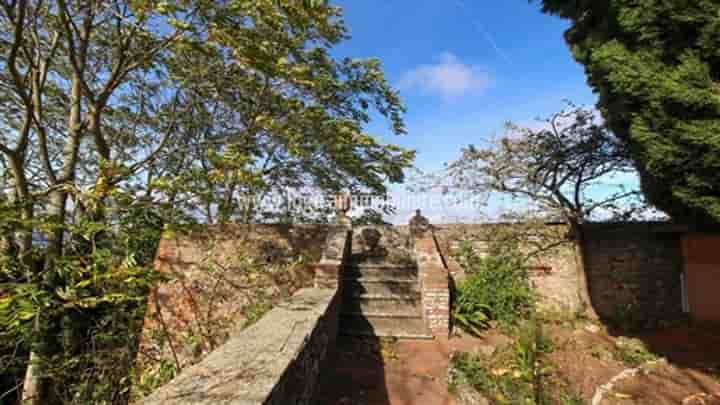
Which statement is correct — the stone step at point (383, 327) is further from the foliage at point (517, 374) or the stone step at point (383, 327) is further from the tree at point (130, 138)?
the tree at point (130, 138)

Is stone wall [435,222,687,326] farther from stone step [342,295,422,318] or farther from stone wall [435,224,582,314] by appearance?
stone step [342,295,422,318]

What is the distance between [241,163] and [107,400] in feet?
11.6

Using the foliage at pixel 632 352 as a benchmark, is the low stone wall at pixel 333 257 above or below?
above

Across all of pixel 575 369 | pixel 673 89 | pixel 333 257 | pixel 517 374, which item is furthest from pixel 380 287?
pixel 673 89

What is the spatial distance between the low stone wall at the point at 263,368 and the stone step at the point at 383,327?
5.26 ft

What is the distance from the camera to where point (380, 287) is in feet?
17.0

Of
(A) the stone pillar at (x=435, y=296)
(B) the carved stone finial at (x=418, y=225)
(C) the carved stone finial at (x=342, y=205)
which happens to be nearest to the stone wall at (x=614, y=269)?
(B) the carved stone finial at (x=418, y=225)

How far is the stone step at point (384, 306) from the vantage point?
479 centimetres

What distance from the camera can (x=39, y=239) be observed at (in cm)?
452

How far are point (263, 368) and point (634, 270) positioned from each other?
6785 millimetres

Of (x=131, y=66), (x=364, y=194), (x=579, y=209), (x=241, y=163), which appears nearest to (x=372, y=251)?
(x=364, y=194)

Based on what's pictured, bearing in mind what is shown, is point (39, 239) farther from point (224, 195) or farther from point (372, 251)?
point (372, 251)

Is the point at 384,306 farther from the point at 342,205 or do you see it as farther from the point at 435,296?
the point at 342,205

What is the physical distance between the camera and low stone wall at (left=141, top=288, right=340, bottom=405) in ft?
4.46
